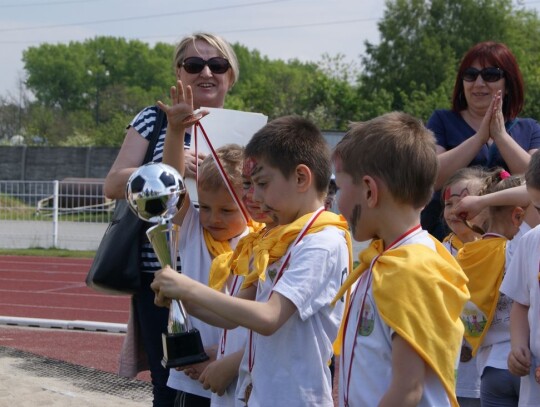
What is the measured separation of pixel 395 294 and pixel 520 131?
6.16 ft

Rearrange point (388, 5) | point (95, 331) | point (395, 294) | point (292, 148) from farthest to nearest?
point (388, 5) → point (95, 331) → point (292, 148) → point (395, 294)

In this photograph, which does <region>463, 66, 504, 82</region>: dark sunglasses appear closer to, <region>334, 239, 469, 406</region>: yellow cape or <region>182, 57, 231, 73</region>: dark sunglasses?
<region>182, 57, 231, 73</region>: dark sunglasses

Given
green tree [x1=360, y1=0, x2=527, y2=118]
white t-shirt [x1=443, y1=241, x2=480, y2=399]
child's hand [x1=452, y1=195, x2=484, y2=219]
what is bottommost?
white t-shirt [x1=443, y1=241, x2=480, y2=399]

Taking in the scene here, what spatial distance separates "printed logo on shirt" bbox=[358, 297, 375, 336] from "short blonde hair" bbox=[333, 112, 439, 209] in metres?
0.29

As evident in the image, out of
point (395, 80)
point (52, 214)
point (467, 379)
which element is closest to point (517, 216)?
point (467, 379)

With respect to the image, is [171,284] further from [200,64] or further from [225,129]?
[200,64]

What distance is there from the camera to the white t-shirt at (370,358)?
2447mm

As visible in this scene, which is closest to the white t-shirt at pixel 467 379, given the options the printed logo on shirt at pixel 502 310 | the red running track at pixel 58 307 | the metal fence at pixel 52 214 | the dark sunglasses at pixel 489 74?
the printed logo on shirt at pixel 502 310

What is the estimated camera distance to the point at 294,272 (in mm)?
2781

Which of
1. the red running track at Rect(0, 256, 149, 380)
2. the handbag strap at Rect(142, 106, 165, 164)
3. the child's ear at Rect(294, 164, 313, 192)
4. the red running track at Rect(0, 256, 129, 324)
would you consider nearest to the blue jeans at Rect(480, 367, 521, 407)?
the child's ear at Rect(294, 164, 313, 192)

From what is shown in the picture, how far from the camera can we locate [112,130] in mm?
56250

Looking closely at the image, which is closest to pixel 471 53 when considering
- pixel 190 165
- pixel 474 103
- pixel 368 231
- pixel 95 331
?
pixel 474 103

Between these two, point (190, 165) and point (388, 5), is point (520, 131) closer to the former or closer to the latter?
point (190, 165)

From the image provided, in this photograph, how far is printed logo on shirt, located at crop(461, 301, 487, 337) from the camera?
12.4 feet
